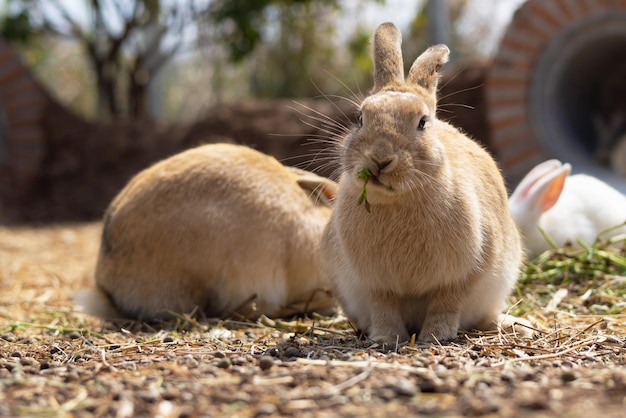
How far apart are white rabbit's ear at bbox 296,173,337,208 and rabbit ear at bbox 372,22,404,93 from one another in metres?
1.01

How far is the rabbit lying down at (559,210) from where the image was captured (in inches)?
183

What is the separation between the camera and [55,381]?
2490mm

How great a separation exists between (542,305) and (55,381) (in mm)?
2559

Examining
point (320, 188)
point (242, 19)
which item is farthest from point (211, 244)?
point (242, 19)

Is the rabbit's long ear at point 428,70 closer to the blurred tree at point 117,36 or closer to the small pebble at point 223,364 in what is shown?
Result: the small pebble at point 223,364

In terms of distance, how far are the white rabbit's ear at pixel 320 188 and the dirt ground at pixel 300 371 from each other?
0.68 m

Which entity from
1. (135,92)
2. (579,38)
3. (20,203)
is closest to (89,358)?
(579,38)

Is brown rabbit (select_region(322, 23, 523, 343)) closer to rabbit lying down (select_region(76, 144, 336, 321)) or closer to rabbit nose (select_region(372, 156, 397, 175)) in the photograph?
rabbit nose (select_region(372, 156, 397, 175))

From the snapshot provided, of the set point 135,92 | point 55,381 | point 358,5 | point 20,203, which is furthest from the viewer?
point 358,5

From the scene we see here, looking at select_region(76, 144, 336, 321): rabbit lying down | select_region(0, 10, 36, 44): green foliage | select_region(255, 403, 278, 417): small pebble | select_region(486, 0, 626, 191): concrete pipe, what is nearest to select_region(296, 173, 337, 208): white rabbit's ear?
select_region(76, 144, 336, 321): rabbit lying down

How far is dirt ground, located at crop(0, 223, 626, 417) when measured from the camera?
213cm

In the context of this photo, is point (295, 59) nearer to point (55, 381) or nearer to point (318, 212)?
point (318, 212)

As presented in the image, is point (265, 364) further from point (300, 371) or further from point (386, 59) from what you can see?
point (386, 59)

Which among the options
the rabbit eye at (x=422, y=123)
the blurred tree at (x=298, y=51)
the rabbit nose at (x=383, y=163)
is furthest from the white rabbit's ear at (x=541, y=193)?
the blurred tree at (x=298, y=51)
